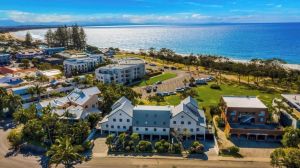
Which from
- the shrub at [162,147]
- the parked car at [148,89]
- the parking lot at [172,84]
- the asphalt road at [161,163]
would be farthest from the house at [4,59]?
the shrub at [162,147]

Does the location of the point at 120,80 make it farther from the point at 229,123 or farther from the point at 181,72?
the point at 229,123

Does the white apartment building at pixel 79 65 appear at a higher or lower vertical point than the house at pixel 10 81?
higher

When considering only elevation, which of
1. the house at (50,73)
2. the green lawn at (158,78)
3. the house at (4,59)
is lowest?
the green lawn at (158,78)

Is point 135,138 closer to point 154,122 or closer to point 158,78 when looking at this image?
point 154,122

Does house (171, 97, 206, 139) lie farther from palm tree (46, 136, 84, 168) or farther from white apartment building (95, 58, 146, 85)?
white apartment building (95, 58, 146, 85)

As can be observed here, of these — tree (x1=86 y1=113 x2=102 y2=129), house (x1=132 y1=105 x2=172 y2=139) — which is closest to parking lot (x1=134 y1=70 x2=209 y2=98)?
tree (x1=86 y1=113 x2=102 y2=129)

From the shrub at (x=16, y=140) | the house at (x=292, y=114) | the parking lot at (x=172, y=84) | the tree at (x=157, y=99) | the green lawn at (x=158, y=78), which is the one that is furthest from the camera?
the green lawn at (x=158, y=78)

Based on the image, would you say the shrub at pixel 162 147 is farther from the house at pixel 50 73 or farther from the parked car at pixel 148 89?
the house at pixel 50 73
